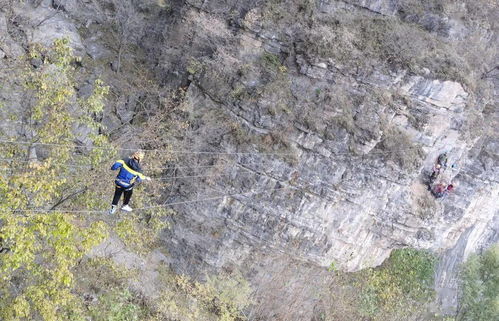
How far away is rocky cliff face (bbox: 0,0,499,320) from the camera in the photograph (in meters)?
20.5

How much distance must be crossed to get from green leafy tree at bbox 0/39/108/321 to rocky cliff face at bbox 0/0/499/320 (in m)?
8.20

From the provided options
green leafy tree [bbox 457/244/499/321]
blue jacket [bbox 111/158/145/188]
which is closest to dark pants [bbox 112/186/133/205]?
blue jacket [bbox 111/158/145/188]

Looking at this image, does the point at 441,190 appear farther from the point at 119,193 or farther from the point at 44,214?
the point at 44,214

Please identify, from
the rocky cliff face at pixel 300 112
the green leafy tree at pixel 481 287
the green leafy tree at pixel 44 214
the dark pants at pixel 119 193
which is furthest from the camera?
the green leafy tree at pixel 481 287

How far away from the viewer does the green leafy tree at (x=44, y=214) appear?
33.5 feet

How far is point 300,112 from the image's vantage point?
2055 centimetres

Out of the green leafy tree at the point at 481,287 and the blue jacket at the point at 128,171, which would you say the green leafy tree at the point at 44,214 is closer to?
the blue jacket at the point at 128,171

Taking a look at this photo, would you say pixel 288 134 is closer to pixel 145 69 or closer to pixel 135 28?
pixel 145 69

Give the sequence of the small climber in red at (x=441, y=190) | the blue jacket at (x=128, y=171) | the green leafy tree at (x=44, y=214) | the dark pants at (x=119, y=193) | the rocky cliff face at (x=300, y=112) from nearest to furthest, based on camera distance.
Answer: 1. the green leafy tree at (x=44, y=214)
2. the blue jacket at (x=128, y=171)
3. the dark pants at (x=119, y=193)
4. the rocky cliff face at (x=300, y=112)
5. the small climber in red at (x=441, y=190)

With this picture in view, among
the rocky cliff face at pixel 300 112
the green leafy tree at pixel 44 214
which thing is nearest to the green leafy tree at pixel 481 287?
the rocky cliff face at pixel 300 112

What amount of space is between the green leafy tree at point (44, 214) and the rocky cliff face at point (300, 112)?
8.20m

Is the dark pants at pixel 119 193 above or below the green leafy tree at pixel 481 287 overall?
above

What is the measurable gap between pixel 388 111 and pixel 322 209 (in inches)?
224

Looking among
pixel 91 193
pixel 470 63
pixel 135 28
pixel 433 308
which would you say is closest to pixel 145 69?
pixel 135 28
